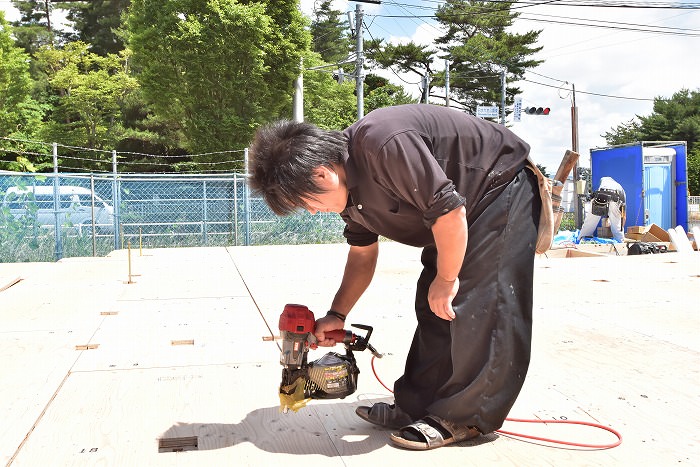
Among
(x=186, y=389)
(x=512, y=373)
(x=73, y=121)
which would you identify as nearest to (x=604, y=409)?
(x=512, y=373)

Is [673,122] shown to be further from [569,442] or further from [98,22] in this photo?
[569,442]

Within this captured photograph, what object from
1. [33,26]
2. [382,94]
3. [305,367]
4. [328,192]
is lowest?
[305,367]

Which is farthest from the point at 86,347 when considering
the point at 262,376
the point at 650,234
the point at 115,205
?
the point at 650,234

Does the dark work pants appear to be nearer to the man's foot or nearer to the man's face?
the man's foot

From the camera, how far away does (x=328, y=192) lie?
2461 millimetres

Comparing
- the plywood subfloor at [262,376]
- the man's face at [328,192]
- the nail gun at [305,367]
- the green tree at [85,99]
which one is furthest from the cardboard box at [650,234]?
the green tree at [85,99]

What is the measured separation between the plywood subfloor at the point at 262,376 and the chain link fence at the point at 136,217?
179 inches

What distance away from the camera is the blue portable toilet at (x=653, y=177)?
50.3 ft

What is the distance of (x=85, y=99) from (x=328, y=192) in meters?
30.5

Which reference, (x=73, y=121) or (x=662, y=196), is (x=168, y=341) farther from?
(x=73, y=121)

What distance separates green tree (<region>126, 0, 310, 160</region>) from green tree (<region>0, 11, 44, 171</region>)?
959 centimetres

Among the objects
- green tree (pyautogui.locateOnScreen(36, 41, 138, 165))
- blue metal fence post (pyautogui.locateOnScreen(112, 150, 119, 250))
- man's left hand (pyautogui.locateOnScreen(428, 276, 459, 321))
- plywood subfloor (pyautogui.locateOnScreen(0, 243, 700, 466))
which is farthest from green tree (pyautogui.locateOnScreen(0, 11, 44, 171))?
man's left hand (pyautogui.locateOnScreen(428, 276, 459, 321))

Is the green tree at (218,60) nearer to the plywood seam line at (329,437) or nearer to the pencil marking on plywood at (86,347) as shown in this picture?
the pencil marking on plywood at (86,347)

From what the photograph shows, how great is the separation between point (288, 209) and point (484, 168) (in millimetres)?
766
